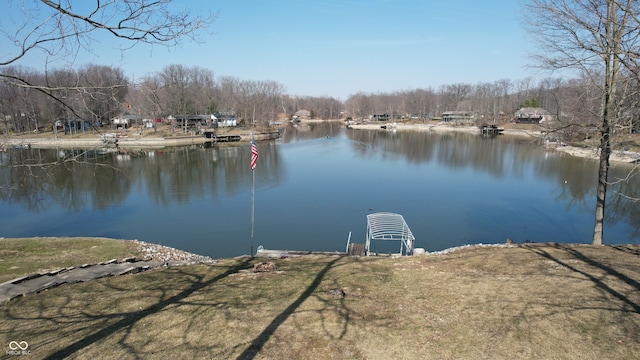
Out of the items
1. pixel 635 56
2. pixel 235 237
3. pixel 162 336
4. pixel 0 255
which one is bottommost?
pixel 235 237

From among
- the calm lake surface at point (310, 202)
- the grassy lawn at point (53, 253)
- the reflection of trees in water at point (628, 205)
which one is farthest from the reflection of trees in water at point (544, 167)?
the grassy lawn at point (53, 253)

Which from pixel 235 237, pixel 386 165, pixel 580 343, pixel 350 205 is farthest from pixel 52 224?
pixel 386 165

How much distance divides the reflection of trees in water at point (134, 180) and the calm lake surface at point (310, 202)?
0.13 metres

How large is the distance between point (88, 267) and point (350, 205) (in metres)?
15.8

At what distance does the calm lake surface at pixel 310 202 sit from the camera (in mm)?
16938

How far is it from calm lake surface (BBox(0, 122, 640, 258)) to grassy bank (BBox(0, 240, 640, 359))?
2.89 meters

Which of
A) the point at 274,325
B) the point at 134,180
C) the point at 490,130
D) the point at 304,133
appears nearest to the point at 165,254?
the point at 274,325

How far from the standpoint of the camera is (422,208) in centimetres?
2183

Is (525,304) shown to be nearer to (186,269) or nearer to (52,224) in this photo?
(186,269)

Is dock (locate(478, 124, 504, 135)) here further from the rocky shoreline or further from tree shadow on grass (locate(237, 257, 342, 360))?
tree shadow on grass (locate(237, 257, 342, 360))

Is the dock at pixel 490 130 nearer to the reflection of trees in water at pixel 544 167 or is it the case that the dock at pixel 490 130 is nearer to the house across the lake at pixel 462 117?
the house across the lake at pixel 462 117

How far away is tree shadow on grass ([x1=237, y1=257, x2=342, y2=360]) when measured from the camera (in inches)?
192

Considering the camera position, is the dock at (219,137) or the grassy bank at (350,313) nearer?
the grassy bank at (350,313)

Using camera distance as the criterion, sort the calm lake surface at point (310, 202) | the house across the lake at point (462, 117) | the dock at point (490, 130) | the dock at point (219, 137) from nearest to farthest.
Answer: the calm lake surface at point (310, 202) < the dock at point (219, 137) < the dock at point (490, 130) < the house across the lake at point (462, 117)
